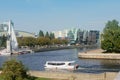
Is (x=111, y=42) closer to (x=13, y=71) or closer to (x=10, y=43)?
(x=10, y=43)

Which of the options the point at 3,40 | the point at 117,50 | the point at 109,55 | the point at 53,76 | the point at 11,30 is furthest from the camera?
the point at 3,40

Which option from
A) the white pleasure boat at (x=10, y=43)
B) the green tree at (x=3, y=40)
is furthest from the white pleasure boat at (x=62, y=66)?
the green tree at (x=3, y=40)

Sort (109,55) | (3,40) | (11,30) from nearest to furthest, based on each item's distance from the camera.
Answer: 1. (109,55)
2. (11,30)
3. (3,40)

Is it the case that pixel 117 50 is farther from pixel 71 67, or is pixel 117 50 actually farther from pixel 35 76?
pixel 35 76

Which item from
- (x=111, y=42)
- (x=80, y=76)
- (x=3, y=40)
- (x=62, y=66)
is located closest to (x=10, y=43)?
(x=3, y=40)

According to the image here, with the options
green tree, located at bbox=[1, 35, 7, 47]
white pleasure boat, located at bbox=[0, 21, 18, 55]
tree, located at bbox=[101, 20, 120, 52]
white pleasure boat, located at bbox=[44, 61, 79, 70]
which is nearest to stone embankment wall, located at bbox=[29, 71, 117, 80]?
white pleasure boat, located at bbox=[44, 61, 79, 70]

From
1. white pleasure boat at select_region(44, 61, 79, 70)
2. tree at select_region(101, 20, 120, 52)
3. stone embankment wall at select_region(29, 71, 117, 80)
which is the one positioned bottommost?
white pleasure boat at select_region(44, 61, 79, 70)

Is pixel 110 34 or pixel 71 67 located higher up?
pixel 110 34

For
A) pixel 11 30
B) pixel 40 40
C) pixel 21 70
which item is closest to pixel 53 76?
pixel 21 70

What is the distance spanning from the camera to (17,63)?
32531mm

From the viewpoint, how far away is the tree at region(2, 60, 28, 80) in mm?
31522

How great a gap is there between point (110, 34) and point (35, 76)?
6678 cm

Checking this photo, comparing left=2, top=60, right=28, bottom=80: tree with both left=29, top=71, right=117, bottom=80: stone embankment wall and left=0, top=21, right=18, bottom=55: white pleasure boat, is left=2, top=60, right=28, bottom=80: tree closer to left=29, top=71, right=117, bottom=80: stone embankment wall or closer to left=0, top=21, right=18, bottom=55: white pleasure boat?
left=29, top=71, right=117, bottom=80: stone embankment wall

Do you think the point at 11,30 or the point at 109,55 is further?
the point at 11,30
